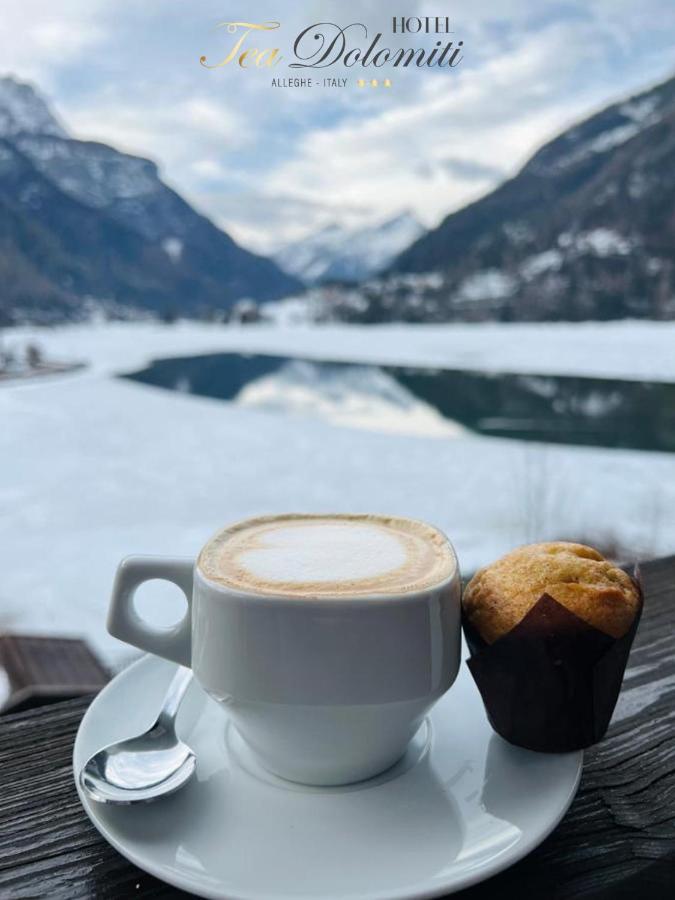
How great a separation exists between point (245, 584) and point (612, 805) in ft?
0.53

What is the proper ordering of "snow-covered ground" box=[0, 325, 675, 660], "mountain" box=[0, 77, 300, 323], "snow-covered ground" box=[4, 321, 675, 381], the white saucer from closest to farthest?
the white saucer
"snow-covered ground" box=[0, 325, 675, 660]
"snow-covered ground" box=[4, 321, 675, 381]
"mountain" box=[0, 77, 300, 323]

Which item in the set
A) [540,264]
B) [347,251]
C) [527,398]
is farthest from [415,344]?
[527,398]

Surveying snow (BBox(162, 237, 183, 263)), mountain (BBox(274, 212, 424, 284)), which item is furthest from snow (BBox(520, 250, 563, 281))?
snow (BBox(162, 237, 183, 263))

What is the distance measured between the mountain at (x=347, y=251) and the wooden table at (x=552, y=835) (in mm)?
6741

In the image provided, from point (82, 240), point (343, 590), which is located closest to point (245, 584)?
point (343, 590)

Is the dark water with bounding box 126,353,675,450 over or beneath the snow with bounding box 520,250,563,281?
beneath

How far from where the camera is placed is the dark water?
4652 mm

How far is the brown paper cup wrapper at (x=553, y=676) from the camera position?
11.1 inches

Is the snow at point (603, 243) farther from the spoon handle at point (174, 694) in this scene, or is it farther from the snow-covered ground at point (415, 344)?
the spoon handle at point (174, 694)

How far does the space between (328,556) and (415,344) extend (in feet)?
25.4

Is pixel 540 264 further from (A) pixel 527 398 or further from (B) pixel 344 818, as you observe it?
(B) pixel 344 818

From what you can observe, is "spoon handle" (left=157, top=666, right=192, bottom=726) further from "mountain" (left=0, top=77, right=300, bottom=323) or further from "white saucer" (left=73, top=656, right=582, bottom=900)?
"mountain" (left=0, top=77, right=300, bottom=323)

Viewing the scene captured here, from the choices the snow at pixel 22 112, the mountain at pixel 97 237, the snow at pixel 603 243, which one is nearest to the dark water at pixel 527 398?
the mountain at pixel 97 237

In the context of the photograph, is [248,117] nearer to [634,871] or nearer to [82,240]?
[82,240]
